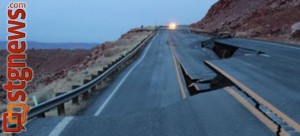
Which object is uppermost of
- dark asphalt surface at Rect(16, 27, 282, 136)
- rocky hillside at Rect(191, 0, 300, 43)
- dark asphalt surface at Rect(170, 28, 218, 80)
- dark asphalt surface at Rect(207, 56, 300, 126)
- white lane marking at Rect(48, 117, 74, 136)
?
rocky hillside at Rect(191, 0, 300, 43)

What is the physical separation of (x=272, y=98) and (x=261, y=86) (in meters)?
1.68

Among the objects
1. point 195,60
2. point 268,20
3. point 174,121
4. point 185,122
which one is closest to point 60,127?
point 174,121

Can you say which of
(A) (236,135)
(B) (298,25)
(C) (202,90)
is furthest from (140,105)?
(B) (298,25)

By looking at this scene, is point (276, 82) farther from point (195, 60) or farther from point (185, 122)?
point (195, 60)

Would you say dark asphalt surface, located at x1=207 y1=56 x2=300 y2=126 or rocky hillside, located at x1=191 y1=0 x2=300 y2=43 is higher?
rocky hillside, located at x1=191 y1=0 x2=300 y2=43

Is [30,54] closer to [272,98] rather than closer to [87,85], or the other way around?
[87,85]

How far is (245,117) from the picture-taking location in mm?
7457

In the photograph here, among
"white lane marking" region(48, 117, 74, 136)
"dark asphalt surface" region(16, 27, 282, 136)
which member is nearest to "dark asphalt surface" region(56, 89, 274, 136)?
"dark asphalt surface" region(16, 27, 282, 136)

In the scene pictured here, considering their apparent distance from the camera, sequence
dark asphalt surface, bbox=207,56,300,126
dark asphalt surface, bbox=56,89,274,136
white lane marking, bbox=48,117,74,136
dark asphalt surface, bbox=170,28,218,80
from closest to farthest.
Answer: dark asphalt surface, bbox=56,89,274,136
white lane marking, bbox=48,117,74,136
dark asphalt surface, bbox=207,56,300,126
dark asphalt surface, bbox=170,28,218,80

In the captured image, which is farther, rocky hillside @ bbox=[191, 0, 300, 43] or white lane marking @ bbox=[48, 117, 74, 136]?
rocky hillside @ bbox=[191, 0, 300, 43]

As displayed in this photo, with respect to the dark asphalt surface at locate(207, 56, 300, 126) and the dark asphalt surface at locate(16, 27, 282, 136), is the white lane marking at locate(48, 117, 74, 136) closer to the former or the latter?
the dark asphalt surface at locate(16, 27, 282, 136)

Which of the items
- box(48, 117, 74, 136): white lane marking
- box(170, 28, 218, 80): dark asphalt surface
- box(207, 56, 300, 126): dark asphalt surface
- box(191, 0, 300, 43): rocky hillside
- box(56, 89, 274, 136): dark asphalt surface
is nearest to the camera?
box(56, 89, 274, 136): dark asphalt surface

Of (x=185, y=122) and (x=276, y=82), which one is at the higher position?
(x=276, y=82)

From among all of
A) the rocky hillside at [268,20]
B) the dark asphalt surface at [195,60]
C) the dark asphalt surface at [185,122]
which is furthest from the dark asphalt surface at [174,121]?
the rocky hillside at [268,20]
